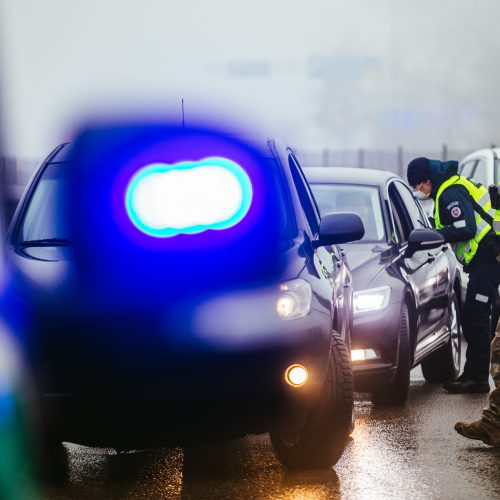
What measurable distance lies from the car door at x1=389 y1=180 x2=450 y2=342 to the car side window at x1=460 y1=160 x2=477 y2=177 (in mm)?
6285

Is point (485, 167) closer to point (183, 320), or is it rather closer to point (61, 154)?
point (61, 154)

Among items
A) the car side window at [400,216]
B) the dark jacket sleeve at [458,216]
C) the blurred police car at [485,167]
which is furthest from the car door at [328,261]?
the blurred police car at [485,167]

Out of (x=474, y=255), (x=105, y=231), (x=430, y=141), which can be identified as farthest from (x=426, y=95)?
(x=105, y=231)

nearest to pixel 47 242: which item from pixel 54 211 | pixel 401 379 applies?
pixel 54 211

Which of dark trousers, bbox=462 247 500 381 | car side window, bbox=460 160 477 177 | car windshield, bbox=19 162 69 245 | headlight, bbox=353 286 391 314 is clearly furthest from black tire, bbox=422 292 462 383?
car side window, bbox=460 160 477 177

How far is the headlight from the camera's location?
352 inches

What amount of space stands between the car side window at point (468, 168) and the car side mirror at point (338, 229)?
417 inches

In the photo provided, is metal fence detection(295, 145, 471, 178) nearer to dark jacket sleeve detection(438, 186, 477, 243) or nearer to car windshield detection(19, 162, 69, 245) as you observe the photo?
dark jacket sleeve detection(438, 186, 477, 243)

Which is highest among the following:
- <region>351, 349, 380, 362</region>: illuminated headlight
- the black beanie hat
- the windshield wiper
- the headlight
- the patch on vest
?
the windshield wiper

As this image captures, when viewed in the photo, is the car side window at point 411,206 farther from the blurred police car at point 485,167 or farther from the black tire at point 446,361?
the blurred police car at point 485,167

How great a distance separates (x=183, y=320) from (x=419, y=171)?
512 centimetres

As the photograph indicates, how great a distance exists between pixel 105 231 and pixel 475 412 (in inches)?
144

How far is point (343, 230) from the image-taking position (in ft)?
22.3

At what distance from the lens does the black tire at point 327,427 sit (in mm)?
6449
